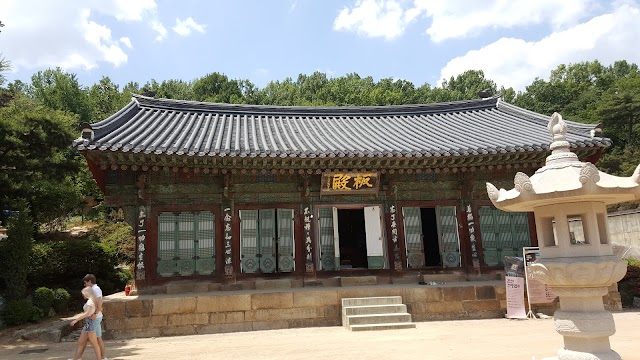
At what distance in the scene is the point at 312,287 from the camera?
37.0 ft

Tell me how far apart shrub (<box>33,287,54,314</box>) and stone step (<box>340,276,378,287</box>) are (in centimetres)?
849

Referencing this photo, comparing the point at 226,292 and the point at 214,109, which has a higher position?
the point at 214,109

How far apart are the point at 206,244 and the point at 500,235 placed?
868 cm

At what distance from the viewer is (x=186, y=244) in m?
11.1

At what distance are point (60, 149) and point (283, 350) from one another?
365 inches

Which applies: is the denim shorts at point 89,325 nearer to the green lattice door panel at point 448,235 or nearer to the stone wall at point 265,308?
the stone wall at point 265,308

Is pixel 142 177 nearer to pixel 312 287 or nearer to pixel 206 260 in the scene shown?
pixel 206 260

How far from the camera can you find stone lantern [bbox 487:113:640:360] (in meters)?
4.58

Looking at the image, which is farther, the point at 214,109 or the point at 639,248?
the point at 639,248

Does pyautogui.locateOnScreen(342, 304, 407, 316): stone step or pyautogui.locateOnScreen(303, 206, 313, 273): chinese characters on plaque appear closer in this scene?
pyautogui.locateOnScreen(342, 304, 407, 316): stone step

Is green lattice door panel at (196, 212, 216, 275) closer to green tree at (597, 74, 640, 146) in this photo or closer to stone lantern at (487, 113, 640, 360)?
stone lantern at (487, 113, 640, 360)

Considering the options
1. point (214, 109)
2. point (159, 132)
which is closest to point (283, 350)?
point (159, 132)

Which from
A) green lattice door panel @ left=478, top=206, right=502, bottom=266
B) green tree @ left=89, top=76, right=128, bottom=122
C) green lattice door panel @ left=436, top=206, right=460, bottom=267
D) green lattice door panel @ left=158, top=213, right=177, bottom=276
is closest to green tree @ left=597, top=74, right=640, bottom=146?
green lattice door panel @ left=478, top=206, right=502, bottom=266

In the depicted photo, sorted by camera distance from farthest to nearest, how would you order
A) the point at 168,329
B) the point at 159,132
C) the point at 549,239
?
the point at 159,132 < the point at 168,329 < the point at 549,239
